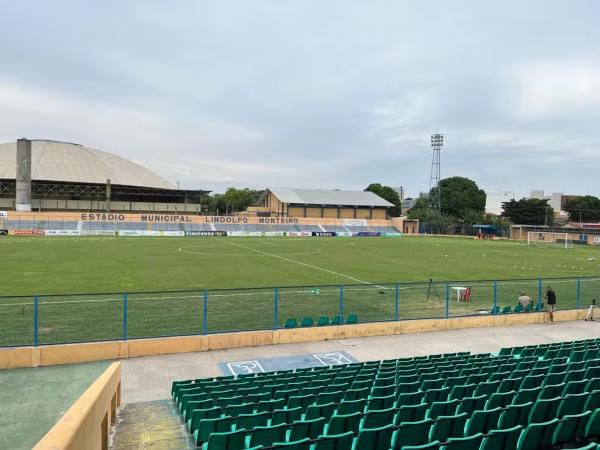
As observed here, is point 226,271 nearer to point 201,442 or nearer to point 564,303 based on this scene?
point 564,303

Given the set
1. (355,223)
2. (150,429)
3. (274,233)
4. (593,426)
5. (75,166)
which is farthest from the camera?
(75,166)

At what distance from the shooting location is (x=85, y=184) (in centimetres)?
13162

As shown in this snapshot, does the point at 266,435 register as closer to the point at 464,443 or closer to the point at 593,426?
the point at 464,443

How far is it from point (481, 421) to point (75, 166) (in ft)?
491

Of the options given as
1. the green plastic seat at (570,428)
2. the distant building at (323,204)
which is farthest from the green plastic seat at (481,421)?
the distant building at (323,204)

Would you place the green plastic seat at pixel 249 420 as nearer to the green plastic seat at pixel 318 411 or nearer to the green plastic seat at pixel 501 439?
the green plastic seat at pixel 318 411

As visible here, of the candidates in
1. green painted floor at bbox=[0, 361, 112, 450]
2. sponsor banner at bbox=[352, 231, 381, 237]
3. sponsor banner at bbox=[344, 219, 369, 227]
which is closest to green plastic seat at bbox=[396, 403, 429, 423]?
green painted floor at bbox=[0, 361, 112, 450]

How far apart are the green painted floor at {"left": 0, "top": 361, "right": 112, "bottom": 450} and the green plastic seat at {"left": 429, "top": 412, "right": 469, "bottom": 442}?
7.78 meters

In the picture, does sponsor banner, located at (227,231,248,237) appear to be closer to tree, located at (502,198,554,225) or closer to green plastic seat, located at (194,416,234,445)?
tree, located at (502,198,554,225)

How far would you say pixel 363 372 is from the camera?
11.3 metres

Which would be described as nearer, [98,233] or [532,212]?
[98,233]

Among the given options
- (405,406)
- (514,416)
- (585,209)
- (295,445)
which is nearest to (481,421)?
(514,416)

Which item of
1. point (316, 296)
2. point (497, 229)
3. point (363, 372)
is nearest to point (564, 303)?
point (316, 296)

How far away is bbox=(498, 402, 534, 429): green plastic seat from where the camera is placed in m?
6.86
